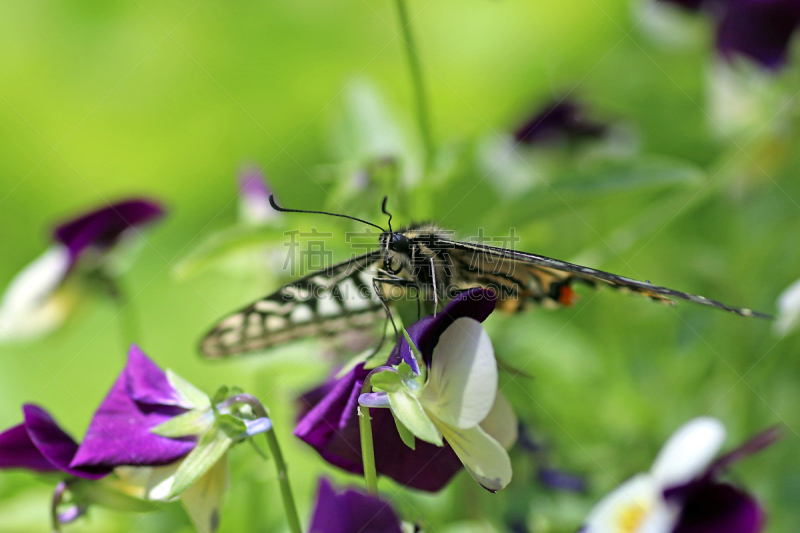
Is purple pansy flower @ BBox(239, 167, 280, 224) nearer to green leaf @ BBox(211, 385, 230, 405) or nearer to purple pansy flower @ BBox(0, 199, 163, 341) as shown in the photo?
purple pansy flower @ BBox(0, 199, 163, 341)

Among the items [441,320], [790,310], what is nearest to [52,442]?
[441,320]

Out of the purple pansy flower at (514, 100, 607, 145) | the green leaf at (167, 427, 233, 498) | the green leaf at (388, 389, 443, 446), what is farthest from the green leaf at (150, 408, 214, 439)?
the purple pansy flower at (514, 100, 607, 145)

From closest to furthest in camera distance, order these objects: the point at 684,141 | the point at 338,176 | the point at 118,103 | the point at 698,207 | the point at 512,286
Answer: the point at 512,286
the point at 338,176
the point at 684,141
the point at 698,207
the point at 118,103

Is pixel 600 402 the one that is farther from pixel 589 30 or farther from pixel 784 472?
pixel 589 30

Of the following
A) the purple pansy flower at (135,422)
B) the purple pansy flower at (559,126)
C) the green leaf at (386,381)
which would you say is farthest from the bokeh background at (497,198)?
the green leaf at (386,381)

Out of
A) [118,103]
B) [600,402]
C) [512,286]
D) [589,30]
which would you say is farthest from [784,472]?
[118,103]

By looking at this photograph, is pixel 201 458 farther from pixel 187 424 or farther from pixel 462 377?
pixel 462 377

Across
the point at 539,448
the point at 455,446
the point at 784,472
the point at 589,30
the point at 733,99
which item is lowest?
the point at 784,472
